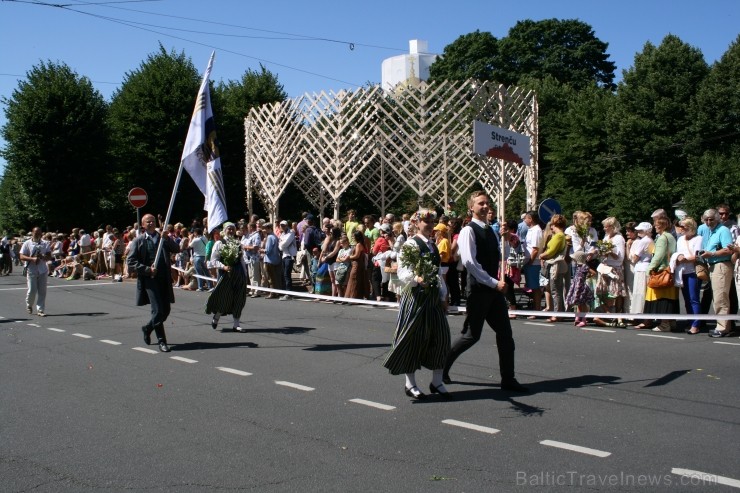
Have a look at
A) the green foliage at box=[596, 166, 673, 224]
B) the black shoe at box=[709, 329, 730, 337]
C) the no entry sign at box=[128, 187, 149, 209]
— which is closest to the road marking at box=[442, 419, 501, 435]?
the black shoe at box=[709, 329, 730, 337]

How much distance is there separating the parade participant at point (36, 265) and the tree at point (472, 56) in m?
41.7

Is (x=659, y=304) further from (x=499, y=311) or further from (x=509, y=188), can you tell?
(x=509, y=188)

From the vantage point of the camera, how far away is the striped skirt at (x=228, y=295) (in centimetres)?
1223

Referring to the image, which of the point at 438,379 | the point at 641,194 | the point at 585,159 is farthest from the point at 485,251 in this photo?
the point at 585,159

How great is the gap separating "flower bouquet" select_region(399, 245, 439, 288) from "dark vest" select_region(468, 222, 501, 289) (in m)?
0.49

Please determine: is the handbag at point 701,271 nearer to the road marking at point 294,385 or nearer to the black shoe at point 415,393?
the black shoe at point 415,393

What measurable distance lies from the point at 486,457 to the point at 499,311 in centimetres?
234

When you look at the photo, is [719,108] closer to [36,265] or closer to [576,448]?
[36,265]

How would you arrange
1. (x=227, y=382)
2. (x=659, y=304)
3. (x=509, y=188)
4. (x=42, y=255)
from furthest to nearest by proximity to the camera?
(x=509, y=188) → (x=42, y=255) → (x=659, y=304) → (x=227, y=382)

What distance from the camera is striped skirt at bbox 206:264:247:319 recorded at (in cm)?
1223

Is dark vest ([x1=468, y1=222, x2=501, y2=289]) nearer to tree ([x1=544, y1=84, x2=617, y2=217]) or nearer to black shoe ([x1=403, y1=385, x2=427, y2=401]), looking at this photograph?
black shoe ([x1=403, y1=385, x2=427, y2=401])

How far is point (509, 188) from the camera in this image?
23656mm

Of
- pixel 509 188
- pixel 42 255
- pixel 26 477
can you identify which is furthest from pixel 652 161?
pixel 26 477

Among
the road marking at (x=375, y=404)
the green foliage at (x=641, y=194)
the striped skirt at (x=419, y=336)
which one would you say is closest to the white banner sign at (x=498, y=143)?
the striped skirt at (x=419, y=336)
